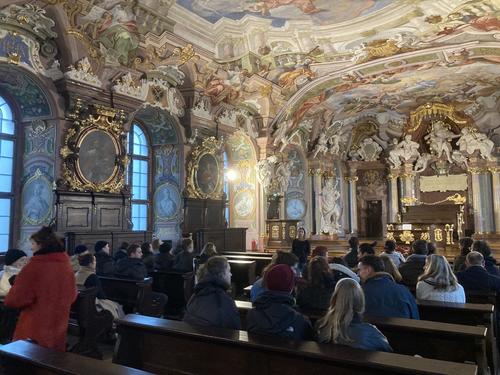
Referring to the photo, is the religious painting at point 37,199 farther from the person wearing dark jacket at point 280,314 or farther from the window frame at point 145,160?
the person wearing dark jacket at point 280,314

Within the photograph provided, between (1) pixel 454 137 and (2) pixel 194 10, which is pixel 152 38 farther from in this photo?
(1) pixel 454 137

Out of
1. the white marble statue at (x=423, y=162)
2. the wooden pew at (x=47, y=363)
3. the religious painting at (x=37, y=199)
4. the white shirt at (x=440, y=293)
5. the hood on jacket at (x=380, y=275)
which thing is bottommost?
the wooden pew at (x=47, y=363)

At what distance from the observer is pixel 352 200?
21984 millimetres

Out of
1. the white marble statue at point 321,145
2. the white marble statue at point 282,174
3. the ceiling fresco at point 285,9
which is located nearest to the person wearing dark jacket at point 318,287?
the ceiling fresco at point 285,9

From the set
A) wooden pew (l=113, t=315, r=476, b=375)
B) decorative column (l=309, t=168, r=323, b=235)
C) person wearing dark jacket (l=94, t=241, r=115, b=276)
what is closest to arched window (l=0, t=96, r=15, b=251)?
person wearing dark jacket (l=94, t=241, r=115, b=276)

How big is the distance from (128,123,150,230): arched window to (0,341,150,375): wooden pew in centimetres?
962

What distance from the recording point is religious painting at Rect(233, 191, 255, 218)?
49.1 ft

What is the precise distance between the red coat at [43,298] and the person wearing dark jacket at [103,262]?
3025mm

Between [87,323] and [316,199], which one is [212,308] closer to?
[87,323]

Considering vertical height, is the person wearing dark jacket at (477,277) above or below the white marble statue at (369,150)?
below

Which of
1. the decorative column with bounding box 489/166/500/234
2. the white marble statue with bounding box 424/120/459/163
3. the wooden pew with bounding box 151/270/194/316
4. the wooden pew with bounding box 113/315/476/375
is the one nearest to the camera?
the wooden pew with bounding box 113/315/476/375

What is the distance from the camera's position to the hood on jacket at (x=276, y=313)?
9.87 feet

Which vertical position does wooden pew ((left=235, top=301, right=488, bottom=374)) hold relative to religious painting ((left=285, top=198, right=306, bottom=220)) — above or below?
below

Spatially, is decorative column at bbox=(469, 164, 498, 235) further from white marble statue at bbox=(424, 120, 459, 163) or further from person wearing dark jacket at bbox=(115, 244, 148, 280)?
person wearing dark jacket at bbox=(115, 244, 148, 280)
